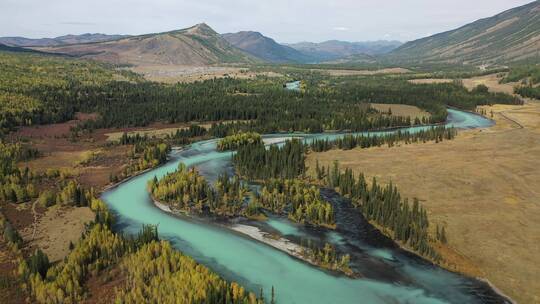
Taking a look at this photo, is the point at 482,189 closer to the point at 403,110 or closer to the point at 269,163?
the point at 269,163

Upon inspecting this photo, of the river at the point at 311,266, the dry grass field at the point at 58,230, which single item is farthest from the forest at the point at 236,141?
the dry grass field at the point at 58,230

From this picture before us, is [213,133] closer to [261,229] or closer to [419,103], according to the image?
[261,229]

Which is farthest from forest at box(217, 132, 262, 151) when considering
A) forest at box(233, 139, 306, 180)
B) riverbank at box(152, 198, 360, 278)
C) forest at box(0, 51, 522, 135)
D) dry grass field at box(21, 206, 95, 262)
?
dry grass field at box(21, 206, 95, 262)

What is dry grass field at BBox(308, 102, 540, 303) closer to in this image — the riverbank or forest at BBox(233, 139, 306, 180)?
forest at BBox(233, 139, 306, 180)

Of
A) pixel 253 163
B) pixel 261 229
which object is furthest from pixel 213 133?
pixel 261 229

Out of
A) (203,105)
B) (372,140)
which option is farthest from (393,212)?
(203,105)

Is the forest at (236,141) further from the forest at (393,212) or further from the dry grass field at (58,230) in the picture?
the dry grass field at (58,230)
